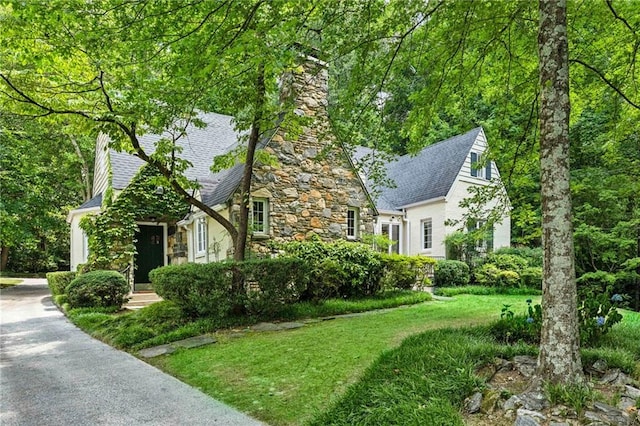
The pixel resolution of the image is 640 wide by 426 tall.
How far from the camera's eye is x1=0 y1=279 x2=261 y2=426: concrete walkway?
3736mm

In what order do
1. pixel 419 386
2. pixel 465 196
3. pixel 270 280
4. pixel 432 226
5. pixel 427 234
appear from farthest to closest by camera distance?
pixel 427 234, pixel 465 196, pixel 432 226, pixel 270 280, pixel 419 386

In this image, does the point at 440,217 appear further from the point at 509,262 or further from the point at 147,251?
the point at 147,251

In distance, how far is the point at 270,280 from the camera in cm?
815

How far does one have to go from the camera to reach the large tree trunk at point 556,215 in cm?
332

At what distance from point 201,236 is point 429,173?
11742 mm

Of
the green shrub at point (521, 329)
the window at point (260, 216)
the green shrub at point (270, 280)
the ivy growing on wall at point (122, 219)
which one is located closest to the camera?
the green shrub at point (521, 329)

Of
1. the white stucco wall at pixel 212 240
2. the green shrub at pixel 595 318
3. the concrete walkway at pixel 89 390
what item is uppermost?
the white stucco wall at pixel 212 240

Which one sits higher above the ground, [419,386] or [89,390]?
[419,386]

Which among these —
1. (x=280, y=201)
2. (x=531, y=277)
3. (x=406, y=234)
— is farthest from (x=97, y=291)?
(x=531, y=277)

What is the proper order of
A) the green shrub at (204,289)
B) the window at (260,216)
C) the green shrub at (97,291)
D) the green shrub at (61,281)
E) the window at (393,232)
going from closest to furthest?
1. the green shrub at (204,289)
2. the green shrub at (97,291)
3. the window at (260,216)
4. the green shrub at (61,281)
5. the window at (393,232)

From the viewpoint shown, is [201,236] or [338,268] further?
[201,236]

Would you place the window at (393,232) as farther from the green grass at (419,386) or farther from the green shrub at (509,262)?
the green grass at (419,386)

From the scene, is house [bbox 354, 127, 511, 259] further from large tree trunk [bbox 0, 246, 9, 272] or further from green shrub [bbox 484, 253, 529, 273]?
large tree trunk [bbox 0, 246, 9, 272]

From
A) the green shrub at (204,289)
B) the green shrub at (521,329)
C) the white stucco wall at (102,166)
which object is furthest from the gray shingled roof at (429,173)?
the green shrub at (521,329)
